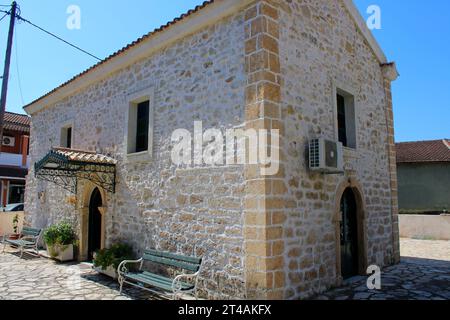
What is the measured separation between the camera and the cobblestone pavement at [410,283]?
5345 mm

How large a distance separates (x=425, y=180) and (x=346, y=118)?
591 inches

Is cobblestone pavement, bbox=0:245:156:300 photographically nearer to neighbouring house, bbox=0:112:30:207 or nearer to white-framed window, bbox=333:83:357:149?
white-framed window, bbox=333:83:357:149

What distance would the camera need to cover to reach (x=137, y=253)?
682 centimetres

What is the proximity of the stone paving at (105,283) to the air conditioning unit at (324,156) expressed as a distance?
2026 millimetres

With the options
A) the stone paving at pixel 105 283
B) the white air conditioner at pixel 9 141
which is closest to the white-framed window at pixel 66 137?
the stone paving at pixel 105 283

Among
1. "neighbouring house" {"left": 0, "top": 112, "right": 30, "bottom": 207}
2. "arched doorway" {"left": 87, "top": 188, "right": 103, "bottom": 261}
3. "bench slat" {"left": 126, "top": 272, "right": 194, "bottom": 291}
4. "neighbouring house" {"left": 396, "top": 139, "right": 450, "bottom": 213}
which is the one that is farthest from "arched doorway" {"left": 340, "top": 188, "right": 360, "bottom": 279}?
"neighbouring house" {"left": 0, "top": 112, "right": 30, "bottom": 207}

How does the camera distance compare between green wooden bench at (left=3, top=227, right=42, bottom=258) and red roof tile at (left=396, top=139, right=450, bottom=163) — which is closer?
green wooden bench at (left=3, top=227, right=42, bottom=258)

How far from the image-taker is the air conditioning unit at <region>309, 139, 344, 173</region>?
5.25 m

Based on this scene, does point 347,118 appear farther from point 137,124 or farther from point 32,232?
point 32,232

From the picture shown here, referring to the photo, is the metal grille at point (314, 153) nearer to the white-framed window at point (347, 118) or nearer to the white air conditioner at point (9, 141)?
the white-framed window at point (347, 118)

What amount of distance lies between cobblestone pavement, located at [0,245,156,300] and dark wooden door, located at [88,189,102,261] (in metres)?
0.68

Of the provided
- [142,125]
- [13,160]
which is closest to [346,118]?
[142,125]

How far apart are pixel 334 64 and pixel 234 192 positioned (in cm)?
341
